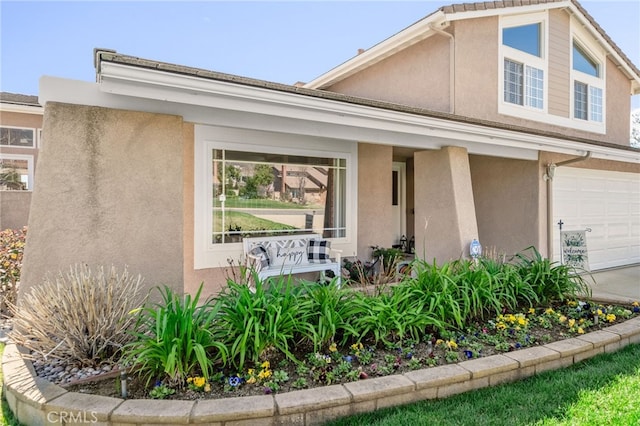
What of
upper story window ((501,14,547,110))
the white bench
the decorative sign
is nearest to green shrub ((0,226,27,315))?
the white bench

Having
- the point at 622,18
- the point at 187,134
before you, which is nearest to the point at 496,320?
the point at 187,134

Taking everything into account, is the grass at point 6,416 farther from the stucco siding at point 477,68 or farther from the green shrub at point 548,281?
the stucco siding at point 477,68

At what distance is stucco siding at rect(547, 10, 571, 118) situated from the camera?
11641 millimetres

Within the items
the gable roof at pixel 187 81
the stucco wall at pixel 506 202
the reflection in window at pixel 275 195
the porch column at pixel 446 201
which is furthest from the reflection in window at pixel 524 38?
the gable roof at pixel 187 81

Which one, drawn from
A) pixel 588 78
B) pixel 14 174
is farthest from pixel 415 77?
pixel 14 174

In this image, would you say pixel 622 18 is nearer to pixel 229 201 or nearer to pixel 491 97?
pixel 491 97

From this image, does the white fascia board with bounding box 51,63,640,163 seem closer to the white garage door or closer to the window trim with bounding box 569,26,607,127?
the white garage door

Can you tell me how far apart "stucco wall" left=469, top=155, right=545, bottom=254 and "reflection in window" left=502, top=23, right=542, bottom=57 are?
3394 mm

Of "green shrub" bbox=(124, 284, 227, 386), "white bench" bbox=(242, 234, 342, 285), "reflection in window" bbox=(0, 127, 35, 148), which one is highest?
"reflection in window" bbox=(0, 127, 35, 148)

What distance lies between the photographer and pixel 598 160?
11484 millimetres

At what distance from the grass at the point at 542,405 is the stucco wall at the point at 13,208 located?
1130 centimetres

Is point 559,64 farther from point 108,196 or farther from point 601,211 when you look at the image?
point 108,196

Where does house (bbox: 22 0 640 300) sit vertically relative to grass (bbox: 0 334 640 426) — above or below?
above

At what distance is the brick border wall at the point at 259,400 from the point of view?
9.53ft
